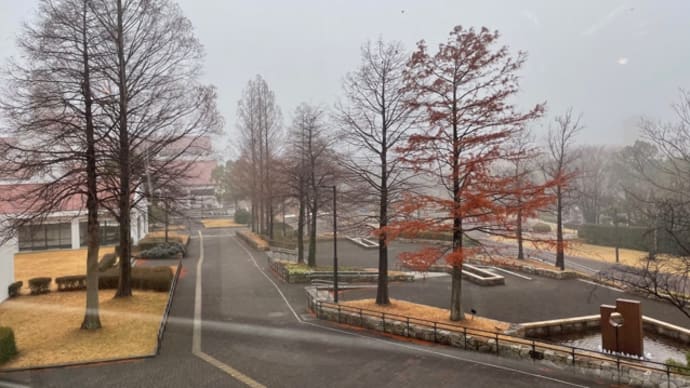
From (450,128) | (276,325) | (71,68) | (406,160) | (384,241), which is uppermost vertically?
(71,68)

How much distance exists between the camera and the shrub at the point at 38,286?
57.4 ft

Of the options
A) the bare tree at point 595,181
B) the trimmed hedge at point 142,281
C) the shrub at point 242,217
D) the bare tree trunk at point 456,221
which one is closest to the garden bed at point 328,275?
the trimmed hedge at point 142,281

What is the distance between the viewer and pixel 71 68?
1274 centimetres

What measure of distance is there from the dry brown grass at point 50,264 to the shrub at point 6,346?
1110cm

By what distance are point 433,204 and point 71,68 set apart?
12.1m

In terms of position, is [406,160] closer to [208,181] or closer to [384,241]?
[384,241]

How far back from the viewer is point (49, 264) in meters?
26.6

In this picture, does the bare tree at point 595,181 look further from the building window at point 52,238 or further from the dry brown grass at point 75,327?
the building window at point 52,238

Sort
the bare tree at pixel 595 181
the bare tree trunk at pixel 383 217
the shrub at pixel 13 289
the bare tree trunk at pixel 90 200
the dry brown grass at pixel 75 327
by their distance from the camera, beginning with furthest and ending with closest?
1. the bare tree at pixel 595 181
2. the shrub at pixel 13 289
3. the bare tree trunk at pixel 383 217
4. the bare tree trunk at pixel 90 200
5. the dry brown grass at pixel 75 327

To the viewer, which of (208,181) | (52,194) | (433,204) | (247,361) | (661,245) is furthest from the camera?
(208,181)

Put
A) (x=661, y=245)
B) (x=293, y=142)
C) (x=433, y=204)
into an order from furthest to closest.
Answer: (x=661, y=245) < (x=293, y=142) < (x=433, y=204)

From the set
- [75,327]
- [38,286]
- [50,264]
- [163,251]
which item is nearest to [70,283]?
[38,286]

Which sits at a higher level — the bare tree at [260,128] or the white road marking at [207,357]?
the bare tree at [260,128]

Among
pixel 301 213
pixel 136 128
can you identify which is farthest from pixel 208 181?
pixel 136 128
